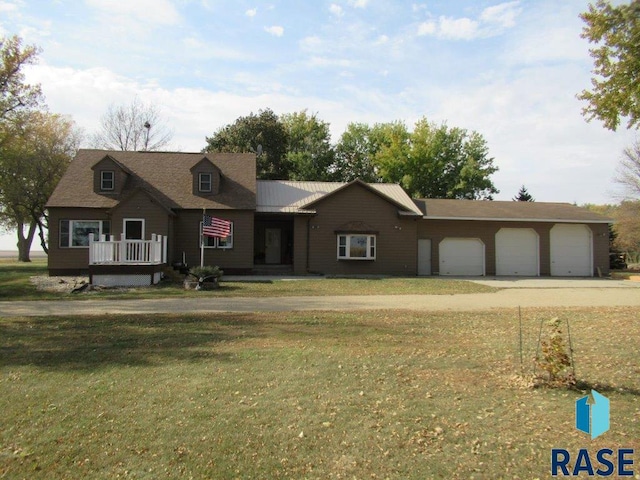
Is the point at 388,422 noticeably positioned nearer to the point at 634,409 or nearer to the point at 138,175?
the point at 634,409

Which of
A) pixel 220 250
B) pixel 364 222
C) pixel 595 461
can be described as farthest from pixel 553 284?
pixel 595 461

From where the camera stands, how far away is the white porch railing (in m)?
18.8

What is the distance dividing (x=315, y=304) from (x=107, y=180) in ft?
52.0

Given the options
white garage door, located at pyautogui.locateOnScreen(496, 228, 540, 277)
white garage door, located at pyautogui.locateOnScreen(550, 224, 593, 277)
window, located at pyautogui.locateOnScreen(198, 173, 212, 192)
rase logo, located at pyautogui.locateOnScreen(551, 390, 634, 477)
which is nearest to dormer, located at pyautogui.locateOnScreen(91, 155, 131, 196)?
window, located at pyautogui.locateOnScreen(198, 173, 212, 192)

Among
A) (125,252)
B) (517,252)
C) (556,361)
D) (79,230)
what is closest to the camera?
(556,361)

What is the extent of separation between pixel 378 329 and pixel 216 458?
18.0 feet

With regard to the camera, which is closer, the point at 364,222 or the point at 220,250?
the point at 220,250

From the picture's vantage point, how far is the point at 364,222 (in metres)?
25.0

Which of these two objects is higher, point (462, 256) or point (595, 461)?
point (462, 256)

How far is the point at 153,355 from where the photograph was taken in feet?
23.8

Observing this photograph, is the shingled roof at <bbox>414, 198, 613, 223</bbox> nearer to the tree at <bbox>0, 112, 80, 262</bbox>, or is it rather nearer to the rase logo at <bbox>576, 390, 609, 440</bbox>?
the rase logo at <bbox>576, 390, 609, 440</bbox>

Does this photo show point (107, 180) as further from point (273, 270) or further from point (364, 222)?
point (364, 222)

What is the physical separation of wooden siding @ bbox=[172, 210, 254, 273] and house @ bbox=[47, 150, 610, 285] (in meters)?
0.05

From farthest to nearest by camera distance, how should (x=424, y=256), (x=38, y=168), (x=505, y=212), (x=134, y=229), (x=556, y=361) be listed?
(x=38, y=168)
(x=505, y=212)
(x=424, y=256)
(x=134, y=229)
(x=556, y=361)
